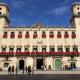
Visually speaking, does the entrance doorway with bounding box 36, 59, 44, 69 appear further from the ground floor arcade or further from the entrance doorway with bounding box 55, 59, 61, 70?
the entrance doorway with bounding box 55, 59, 61, 70

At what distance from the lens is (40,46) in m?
65.1

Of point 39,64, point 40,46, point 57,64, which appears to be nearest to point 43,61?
point 39,64

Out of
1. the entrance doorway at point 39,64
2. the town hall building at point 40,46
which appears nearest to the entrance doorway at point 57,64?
the town hall building at point 40,46

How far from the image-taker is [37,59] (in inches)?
2527

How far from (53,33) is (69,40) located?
5419 mm

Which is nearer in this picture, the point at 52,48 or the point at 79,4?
the point at 52,48

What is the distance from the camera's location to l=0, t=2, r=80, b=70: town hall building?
63500 millimetres

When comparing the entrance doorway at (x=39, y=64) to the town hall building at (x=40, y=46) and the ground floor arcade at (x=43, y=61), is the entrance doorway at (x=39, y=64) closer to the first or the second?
the town hall building at (x=40, y=46)

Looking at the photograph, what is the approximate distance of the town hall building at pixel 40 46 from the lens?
208ft

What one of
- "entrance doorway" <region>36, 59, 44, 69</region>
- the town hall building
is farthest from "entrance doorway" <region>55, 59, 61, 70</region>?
"entrance doorway" <region>36, 59, 44, 69</region>

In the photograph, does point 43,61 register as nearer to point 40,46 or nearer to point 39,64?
point 39,64

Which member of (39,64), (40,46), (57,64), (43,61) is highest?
(40,46)

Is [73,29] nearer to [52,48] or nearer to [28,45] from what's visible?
[52,48]

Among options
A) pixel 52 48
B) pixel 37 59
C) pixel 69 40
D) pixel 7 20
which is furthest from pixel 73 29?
pixel 7 20
